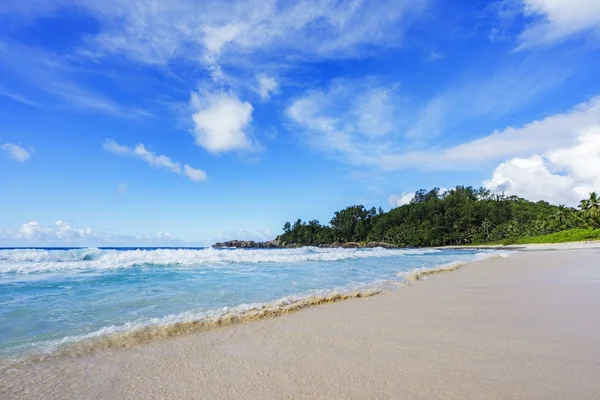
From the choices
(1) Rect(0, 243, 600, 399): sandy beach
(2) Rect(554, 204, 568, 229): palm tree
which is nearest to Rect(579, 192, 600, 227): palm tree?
(2) Rect(554, 204, 568, 229): palm tree

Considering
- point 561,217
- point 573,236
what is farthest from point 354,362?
point 561,217

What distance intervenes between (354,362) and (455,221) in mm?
102608

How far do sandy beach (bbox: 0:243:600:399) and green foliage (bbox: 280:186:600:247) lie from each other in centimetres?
6844

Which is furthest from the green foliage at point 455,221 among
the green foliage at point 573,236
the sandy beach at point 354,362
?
the sandy beach at point 354,362

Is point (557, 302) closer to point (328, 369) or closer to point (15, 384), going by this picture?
point (328, 369)

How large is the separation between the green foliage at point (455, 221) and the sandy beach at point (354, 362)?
225 ft

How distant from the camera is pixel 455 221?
96.4 metres

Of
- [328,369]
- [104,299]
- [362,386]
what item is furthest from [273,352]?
[104,299]

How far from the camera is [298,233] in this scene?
14575 cm

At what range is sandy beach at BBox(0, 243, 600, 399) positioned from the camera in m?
2.79

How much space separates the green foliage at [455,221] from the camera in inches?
2776

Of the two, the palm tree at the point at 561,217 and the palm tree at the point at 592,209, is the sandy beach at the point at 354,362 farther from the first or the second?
the palm tree at the point at 561,217

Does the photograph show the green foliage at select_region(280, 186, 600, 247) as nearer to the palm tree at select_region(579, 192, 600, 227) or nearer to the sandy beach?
the palm tree at select_region(579, 192, 600, 227)

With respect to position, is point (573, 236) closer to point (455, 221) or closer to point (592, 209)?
point (592, 209)
